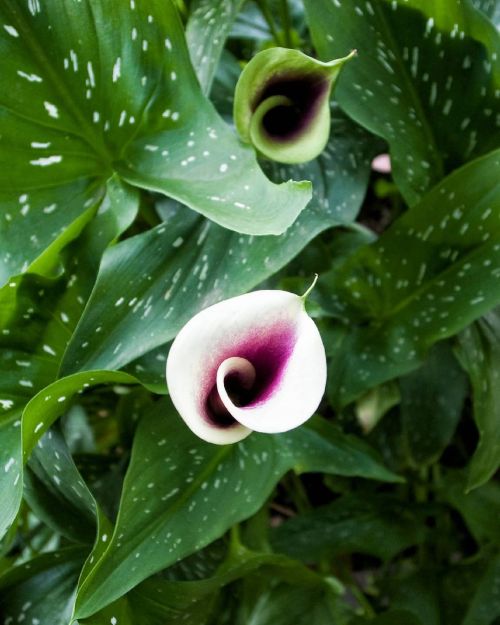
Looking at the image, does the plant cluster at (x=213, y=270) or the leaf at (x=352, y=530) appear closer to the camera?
the plant cluster at (x=213, y=270)

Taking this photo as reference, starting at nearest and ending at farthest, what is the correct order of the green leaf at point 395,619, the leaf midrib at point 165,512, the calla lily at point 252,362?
the calla lily at point 252,362, the leaf midrib at point 165,512, the green leaf at point 395,619

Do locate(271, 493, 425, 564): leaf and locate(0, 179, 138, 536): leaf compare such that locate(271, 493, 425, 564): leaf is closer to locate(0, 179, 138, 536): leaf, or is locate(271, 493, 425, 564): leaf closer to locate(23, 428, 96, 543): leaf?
locate(23, 428, 96, 543): leaf

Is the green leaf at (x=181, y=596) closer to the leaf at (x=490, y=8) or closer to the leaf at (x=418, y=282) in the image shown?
the leaf at (x=418, y=282)

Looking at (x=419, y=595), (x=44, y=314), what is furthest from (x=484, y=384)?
(x=44, y=314)

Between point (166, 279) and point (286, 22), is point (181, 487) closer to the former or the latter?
point (166, 279)

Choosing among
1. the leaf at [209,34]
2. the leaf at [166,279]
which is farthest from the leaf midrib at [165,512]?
the leaf at [209,34]

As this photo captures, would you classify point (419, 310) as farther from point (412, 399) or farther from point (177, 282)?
point (177, 282)

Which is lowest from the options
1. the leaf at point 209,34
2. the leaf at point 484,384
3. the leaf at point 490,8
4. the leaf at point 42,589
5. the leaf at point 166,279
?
the leaf at point 484,384
